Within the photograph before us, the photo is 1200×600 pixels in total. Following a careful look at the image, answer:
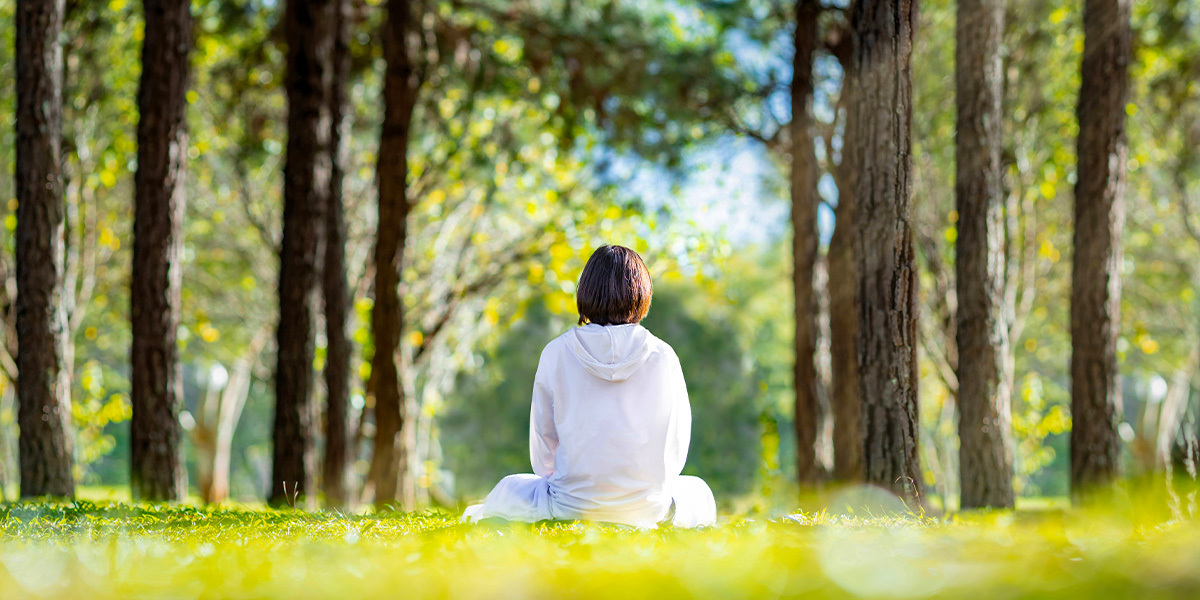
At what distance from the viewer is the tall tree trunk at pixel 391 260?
36.4ft

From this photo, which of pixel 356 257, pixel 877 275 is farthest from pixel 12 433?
pixel 877 275

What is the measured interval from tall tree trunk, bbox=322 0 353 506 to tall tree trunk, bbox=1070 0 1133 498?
286 inches

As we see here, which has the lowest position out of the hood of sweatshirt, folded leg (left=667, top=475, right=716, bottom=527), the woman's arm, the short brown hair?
folded leg (left=667, top=475, right=716, bottom=527)

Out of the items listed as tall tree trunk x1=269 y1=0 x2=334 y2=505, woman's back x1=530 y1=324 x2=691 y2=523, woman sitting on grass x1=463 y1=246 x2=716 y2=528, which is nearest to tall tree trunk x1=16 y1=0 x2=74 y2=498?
tall tree trunk x1=269 y1=0 x2=334 y2=505

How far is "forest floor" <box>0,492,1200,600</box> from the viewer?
2.56 meters

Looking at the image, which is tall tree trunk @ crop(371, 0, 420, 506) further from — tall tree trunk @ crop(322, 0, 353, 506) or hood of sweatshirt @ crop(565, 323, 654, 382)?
hood of sweatshirt @ crop(565, 323, 654, 382)

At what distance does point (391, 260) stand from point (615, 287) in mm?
6972

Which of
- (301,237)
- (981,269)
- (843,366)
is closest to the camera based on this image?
(981,269)

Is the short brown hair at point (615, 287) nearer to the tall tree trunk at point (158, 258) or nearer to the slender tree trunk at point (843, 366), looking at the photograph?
the tall tree trunk at point (158, 258)

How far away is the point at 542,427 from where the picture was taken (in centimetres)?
481

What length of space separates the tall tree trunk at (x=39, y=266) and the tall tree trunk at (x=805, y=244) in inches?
307

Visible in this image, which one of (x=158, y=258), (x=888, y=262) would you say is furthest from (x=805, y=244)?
(x=158, y=258)

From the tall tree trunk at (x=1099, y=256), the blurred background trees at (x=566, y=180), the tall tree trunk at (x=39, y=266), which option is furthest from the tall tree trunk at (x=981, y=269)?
the tall tree trunk at (x=39, y=266)

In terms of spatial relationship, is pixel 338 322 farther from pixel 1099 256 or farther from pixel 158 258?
pixel 1099 256
